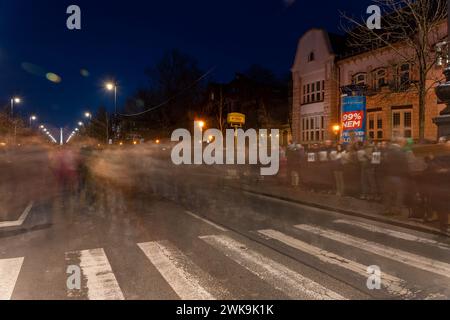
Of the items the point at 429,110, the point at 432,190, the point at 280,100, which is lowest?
the point at 432,190

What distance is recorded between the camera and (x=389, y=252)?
627 cm

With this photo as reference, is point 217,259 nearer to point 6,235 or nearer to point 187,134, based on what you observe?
point 6,235

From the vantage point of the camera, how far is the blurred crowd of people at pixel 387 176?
8219 mm

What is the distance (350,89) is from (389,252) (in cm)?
1846

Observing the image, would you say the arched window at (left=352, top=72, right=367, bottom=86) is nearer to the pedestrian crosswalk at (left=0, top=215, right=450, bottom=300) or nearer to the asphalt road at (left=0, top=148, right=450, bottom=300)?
the asphalt road at (left=0, top=148, right=450, bottom=300)

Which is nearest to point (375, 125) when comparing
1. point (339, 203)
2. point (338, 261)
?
point (339, 203)

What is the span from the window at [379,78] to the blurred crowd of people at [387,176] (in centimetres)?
1139

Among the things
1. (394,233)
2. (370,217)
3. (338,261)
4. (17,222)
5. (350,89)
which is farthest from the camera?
(350,89)

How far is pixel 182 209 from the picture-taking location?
10.1 meters

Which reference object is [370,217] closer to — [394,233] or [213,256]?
[394,233]

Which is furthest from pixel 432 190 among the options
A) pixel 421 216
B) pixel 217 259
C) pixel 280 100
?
pixel 280 100

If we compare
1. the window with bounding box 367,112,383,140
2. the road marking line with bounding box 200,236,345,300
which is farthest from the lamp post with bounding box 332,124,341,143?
the road marking line with bounding box 200,236,345,300
